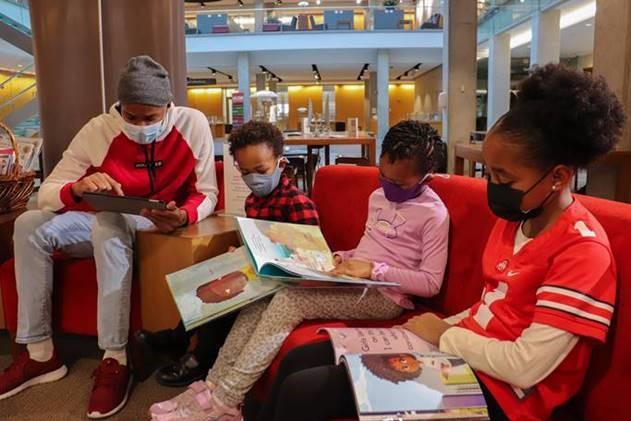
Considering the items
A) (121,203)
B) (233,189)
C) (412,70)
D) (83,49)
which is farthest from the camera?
(412,70)

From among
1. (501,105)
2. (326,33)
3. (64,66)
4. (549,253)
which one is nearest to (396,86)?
(326,33)

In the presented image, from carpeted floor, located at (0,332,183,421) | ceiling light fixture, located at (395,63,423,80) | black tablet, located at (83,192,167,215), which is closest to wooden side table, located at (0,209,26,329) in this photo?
carpeted floor, located at (0,332,183,421)

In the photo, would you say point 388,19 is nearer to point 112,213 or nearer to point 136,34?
point 136,34

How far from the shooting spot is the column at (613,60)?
2838mm

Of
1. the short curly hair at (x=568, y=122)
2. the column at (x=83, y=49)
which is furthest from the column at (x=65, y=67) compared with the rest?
the short curly hair at (x=568, y=122)

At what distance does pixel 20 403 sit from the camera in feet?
6.35

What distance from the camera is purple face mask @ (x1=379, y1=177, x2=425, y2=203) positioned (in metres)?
1.61

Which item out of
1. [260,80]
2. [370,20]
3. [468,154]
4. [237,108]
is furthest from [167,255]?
[260,80]

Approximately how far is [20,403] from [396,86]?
77.2 ft

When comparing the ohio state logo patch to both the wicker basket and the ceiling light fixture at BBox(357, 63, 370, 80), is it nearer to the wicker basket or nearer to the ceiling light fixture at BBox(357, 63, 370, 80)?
the wicker basket

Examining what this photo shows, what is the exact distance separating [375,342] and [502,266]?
334 mm

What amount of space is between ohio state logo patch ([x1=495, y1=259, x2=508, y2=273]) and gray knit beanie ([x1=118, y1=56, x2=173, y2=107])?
137 centimetres

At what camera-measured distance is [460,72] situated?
7395 mm

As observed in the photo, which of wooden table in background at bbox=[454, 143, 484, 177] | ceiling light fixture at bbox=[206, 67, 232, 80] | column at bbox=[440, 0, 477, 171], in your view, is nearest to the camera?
wooden table in background at bbox=[454, 143, 484, 177]
